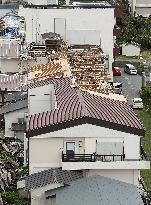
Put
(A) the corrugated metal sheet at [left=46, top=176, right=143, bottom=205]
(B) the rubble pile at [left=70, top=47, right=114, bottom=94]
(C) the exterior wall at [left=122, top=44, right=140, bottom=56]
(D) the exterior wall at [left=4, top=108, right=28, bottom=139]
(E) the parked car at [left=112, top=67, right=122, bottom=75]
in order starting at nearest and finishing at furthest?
(A) the corrugated metal sheet at [left=46, top=176, right=143, bottom=205]
(B) the rubble pile at [left=70, top=47, right=114, bottom=94]
(D) the exterior wall at [left=4, top=108, right=28, bottom=139]
(E) the parked car at [left=112, top=67, right=122, bottom=75]
(C) the exterior wall at [left=122, top=44, right=140, bottom=56]

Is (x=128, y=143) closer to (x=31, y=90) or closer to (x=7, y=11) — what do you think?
(x=31, y=90)

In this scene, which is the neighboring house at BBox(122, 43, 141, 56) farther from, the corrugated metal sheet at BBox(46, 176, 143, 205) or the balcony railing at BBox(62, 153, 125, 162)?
the corrugated metal sheet at BBox(46, 176, 143, 205)

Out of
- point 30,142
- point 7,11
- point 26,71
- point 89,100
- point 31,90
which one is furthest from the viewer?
point 7,11

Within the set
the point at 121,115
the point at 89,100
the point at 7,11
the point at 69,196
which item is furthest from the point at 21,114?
the point at 7,11

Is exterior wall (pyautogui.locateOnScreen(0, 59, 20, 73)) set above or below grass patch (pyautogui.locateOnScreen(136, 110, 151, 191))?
above

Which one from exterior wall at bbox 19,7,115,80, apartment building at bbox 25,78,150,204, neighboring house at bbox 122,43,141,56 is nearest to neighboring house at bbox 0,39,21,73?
exterior wall at bbox 19,7,115,80
